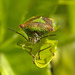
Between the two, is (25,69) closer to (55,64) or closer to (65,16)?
(55,64)

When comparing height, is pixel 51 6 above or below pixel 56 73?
above

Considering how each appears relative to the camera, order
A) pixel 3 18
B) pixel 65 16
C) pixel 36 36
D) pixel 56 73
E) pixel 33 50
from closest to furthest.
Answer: pixel 33 50, pixel 36 36, pixel 3 18, pixel 56 73, pixel 65 16

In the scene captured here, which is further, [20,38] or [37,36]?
[20,38]

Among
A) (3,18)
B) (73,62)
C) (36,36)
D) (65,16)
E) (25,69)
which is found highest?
(3,18)

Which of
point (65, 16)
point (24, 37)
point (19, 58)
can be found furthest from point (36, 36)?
point (65, 16)

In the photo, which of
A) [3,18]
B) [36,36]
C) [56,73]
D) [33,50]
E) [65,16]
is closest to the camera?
[33,50]

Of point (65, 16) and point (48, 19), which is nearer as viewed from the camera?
point (48, 19)
